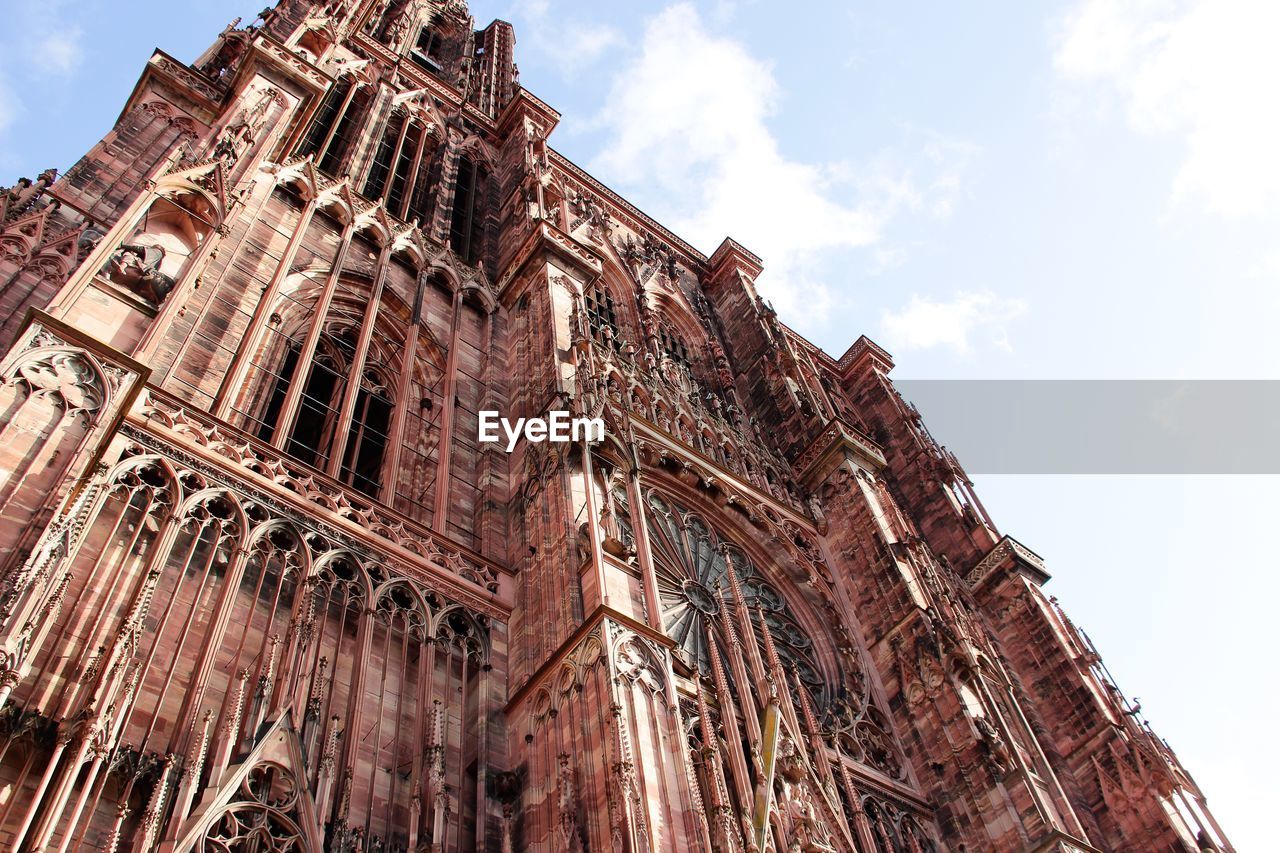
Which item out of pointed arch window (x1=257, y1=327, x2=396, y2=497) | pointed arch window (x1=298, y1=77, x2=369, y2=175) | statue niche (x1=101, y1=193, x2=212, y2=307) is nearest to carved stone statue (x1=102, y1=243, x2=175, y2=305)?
statue niche (x1=101, y1=193, x2=212, y2=307)

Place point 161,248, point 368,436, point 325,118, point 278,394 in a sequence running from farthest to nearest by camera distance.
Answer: point 325,118 → point 368,436 → point 278,394 → point 161,248

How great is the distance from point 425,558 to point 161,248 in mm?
4195

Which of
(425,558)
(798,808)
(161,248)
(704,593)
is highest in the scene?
(161,248)

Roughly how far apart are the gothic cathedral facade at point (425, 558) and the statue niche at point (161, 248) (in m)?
0.05

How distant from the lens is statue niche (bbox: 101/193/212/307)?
34.2ft

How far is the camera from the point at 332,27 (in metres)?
21.7

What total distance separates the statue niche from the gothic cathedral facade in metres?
0.05

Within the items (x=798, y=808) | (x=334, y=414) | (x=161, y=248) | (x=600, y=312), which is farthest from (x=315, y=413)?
(x=600, y=312)

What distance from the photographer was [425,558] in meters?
11.4

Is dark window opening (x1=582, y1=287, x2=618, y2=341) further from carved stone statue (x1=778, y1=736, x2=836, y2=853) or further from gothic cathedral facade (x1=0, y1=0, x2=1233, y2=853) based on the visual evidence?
carved stone statue (x1=778, y1=736, x2=836, y2=853)

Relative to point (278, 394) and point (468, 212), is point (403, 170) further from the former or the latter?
point (278, 394)

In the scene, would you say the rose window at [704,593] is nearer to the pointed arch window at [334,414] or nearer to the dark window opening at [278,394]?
the pointed arch window at [334,414]

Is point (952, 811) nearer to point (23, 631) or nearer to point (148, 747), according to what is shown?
point (148, 747)

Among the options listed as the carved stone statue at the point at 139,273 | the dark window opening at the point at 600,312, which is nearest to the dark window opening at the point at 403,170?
the dark window opening at the point at 600,312
